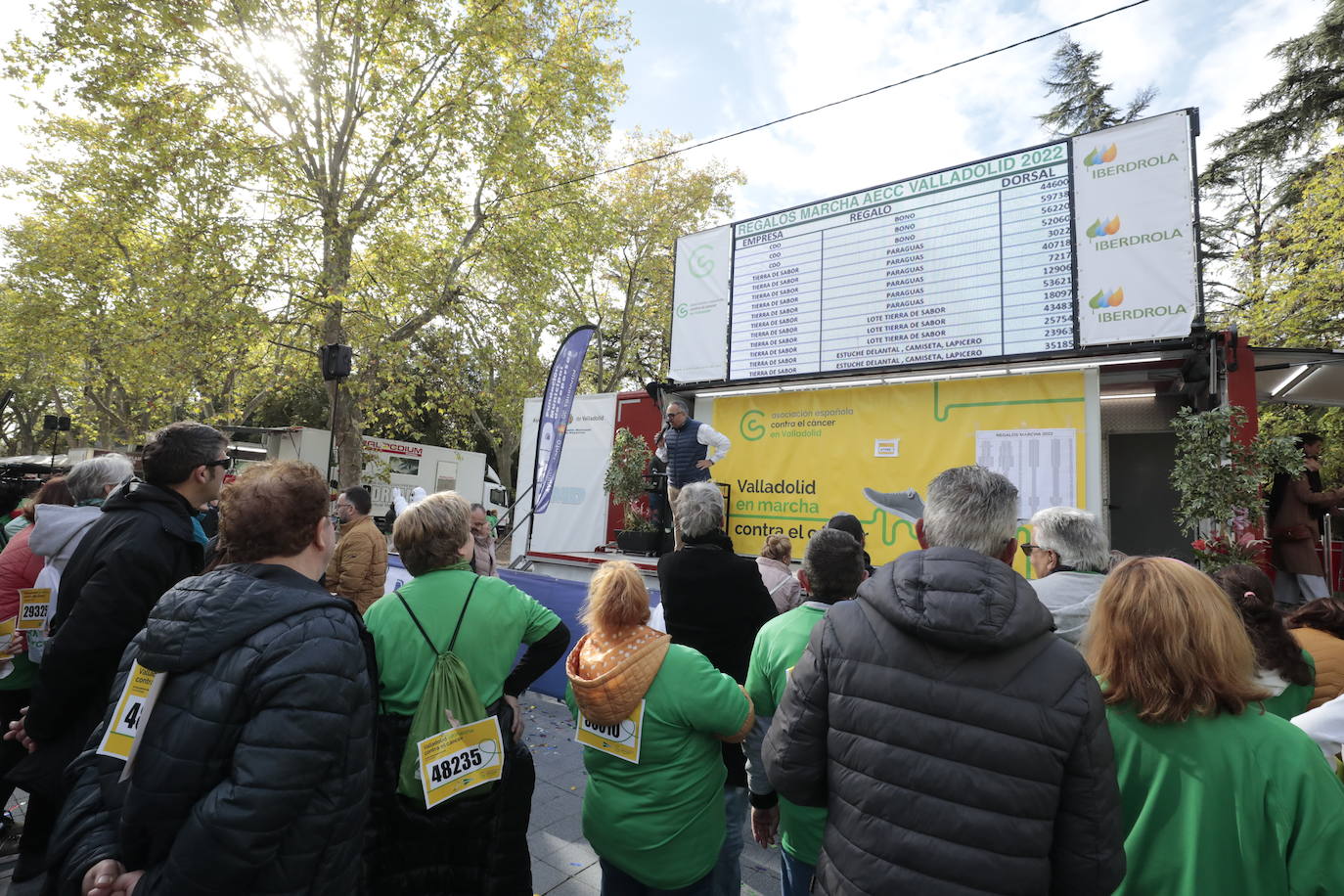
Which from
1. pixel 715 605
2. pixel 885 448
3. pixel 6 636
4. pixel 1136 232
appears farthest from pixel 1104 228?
pixel 6 636

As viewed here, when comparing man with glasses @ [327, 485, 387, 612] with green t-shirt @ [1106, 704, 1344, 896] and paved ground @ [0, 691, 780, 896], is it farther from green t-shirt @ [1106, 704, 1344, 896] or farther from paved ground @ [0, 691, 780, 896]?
green t-shirt @ [1106, 704, 1344, 896]

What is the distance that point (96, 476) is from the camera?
3.38 m

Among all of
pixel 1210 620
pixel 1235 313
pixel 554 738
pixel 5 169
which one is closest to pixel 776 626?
pixel 1210 620

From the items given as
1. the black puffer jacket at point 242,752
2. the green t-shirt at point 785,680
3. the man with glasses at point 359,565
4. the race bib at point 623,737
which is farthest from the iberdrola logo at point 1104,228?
the black puffer jacket at point 242,752

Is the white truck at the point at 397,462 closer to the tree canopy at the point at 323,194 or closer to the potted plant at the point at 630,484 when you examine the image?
the tree canopy at the point at 323,194

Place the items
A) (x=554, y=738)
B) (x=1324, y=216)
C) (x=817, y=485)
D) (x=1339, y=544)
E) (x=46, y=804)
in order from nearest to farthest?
(x=46, y=804), (x=554, y=738), (x=817, y=485), (x=1339, y=544), (x=1324, y=216)

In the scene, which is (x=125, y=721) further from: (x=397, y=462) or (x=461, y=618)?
(x=397, y=462)

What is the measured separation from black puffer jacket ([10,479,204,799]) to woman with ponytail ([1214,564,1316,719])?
384cm

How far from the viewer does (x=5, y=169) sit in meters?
20.3

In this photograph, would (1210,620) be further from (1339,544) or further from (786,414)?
(1339,544)

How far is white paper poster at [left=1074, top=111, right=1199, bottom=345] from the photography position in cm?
561

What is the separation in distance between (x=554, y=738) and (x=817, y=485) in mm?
4317

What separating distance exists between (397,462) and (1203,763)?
22070 millimetres

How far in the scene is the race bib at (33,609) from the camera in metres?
2.90
